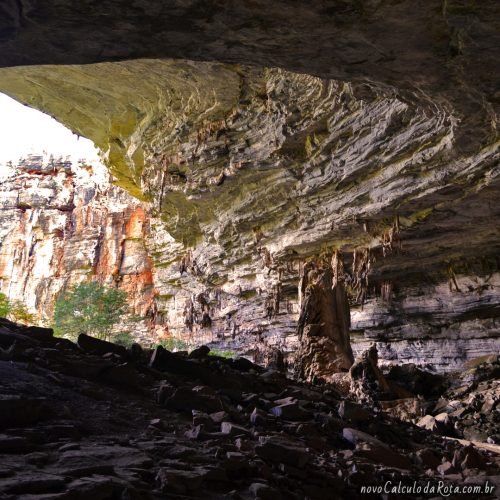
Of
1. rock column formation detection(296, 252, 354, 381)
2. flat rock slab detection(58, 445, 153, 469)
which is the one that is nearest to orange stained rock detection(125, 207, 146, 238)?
rock column formation detection(296, 252, 354, 381)

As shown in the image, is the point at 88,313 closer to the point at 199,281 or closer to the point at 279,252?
the point at 199,281

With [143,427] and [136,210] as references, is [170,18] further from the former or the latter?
[136,210]

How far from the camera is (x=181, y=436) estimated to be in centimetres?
428

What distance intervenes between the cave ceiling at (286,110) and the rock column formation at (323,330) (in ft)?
7.98

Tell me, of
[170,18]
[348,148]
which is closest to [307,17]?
[170,18]

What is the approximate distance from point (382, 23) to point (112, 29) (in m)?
2.55

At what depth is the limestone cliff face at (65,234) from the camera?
38062 millimetres

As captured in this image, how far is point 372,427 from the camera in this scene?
6.53 metres

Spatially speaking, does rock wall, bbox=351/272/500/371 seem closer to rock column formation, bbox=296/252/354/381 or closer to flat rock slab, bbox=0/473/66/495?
rock column formation, bbox=296/252/354/381

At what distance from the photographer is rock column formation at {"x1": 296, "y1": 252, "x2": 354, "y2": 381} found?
44.5 feet

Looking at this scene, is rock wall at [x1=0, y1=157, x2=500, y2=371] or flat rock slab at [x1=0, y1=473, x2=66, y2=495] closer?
flat rock slab at [x1=0, y1=473, x2=66, y2=495]

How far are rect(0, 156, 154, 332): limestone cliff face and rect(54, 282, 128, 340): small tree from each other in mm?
14036

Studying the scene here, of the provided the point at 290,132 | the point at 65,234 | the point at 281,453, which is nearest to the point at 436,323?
the point at 290,132

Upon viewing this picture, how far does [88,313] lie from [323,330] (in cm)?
1018
